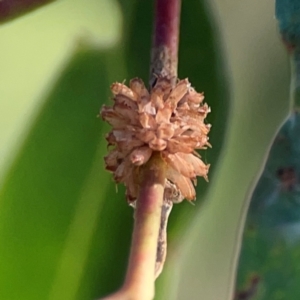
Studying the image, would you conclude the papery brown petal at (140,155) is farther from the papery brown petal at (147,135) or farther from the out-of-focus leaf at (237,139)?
the out-of-focus leaf at (237,139)

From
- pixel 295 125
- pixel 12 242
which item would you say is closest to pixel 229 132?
pixel 295 125

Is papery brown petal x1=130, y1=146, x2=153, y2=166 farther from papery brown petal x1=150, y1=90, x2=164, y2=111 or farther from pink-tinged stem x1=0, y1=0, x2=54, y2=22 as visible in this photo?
pink-tinged stem x1=0, y1=0, x2=54, y2=22

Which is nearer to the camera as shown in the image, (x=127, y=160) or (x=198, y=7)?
(x=127, y=160)

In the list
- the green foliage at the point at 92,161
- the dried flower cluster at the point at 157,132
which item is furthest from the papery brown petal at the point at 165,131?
the green foliage at the point at 92,161

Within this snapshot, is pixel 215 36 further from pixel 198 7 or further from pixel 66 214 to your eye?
pixel 66 214

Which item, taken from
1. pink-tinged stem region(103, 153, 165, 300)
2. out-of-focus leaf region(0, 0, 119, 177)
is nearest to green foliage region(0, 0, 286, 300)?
out-of-focus leaf region(0, 0, 119, 177)

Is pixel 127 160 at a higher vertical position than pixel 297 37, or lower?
lower
